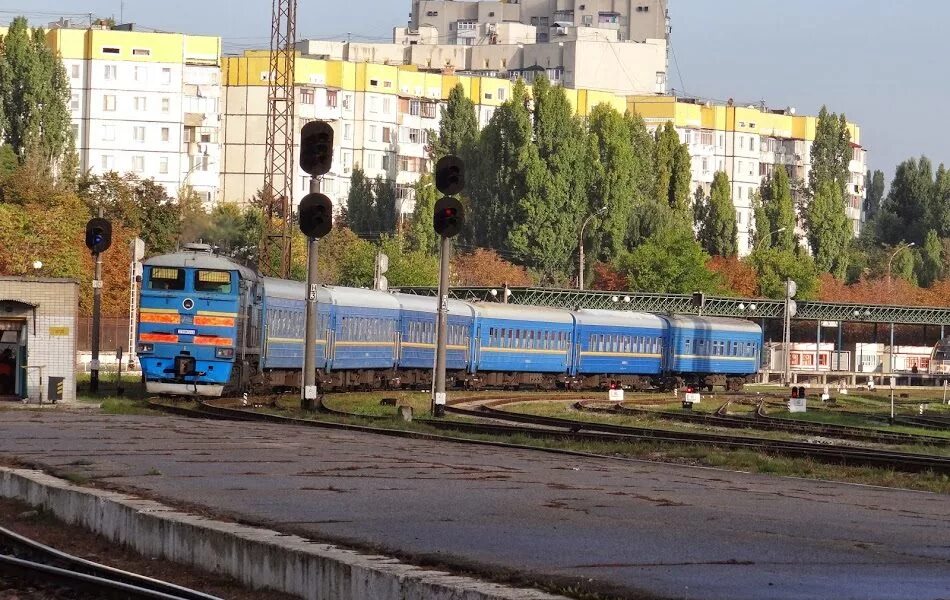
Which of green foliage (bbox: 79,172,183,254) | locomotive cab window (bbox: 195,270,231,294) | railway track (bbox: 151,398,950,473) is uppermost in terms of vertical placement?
green foliage (bbox: 79,172,183,254)

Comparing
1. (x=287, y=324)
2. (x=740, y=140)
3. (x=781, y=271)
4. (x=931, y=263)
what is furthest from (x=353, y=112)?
(x=287, y=324)

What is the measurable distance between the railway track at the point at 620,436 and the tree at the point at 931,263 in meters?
126

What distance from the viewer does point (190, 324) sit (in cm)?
3597

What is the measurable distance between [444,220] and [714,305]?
77977 millimetres

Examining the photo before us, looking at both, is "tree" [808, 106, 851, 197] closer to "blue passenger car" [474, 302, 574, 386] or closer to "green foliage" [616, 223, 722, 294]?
"green foliage" [616, 223, 722, 294]

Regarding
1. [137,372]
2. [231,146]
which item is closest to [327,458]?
[137,372]

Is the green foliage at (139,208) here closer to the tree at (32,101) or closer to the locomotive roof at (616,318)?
the tree at (32,101)

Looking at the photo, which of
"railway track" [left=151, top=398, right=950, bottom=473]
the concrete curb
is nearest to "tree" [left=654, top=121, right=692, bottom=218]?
"railway track" [left=151, top=398, right=950, bottom=473]

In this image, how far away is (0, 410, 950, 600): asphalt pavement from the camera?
442 inches

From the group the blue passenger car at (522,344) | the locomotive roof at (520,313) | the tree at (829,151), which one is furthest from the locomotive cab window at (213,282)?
the tree at (829,151)

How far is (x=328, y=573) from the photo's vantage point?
11242mm

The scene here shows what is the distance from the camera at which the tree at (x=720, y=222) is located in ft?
421

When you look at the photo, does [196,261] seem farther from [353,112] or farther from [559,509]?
[353,112]

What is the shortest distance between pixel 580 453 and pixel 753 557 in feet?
38.6
